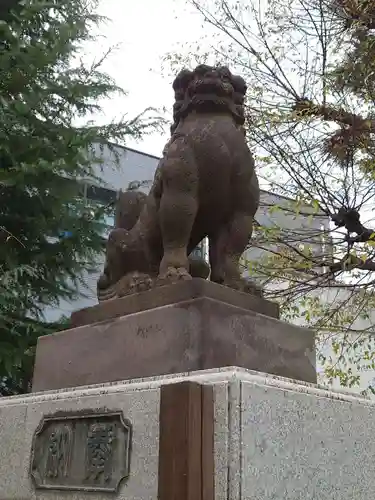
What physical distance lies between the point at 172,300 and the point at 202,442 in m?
0.73

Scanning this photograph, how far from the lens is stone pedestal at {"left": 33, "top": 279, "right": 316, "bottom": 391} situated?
2309 millimetres

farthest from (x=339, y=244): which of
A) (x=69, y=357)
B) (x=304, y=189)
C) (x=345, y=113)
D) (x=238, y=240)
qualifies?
(x=69, y=357)

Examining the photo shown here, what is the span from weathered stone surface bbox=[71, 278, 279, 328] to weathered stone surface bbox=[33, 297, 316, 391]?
0.23ft

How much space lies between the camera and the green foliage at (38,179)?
6152 millimetres

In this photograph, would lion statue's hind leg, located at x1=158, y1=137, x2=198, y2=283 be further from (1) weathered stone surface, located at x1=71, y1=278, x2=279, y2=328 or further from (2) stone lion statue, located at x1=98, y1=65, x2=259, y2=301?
(1) weathered stone surface, located at x1=71, y1=278, x2=279, y2=328

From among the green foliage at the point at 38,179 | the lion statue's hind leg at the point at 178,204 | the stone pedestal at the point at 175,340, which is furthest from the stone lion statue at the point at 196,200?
the green foliage at the point at 38,179

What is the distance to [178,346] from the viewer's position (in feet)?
7.59

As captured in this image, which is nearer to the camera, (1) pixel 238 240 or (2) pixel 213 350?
(2) pixel 213 350

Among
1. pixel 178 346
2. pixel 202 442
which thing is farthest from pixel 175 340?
pixel 202 442

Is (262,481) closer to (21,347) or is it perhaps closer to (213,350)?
(213,350)

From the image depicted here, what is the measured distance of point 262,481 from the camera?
6.19 feet

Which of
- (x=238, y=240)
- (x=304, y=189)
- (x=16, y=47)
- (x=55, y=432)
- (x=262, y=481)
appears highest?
(x=16, y=47)

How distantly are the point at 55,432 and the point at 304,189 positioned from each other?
4167 millimetres

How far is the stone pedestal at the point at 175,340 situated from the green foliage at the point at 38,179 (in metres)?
3.23
